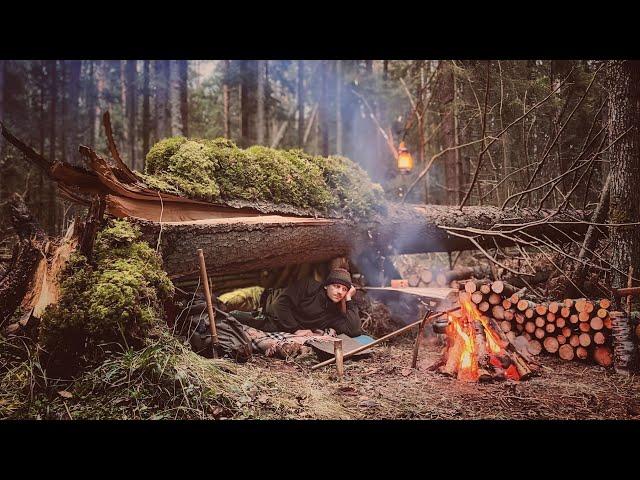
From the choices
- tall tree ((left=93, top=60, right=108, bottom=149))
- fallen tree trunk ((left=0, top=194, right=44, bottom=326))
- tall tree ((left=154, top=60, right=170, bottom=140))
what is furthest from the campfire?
tall tree ((left=93, top=60, right=108, bottom=149))

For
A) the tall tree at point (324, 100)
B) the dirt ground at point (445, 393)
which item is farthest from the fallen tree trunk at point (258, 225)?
the tall tree at point (324, 100)

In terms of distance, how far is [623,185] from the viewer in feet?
12.3

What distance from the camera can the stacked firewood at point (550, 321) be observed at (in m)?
3.52

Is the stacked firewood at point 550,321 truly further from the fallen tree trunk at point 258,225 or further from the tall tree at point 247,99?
the tall tree at point 247,99

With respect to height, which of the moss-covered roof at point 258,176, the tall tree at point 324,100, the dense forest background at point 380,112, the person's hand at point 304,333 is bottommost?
the person's hand at point 304,333

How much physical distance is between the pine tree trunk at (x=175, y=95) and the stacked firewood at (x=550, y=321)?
29.0 ft

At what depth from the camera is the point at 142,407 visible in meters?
2.54

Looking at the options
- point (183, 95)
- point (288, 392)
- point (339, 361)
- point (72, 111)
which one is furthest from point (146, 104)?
point (288, 392)

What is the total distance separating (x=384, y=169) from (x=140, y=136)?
9822mm

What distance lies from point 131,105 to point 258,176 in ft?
33.1

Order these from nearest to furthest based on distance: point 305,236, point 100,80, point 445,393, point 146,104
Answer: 1. point 445,393
2. point 305,236
3. point 146,104
4. point 100,80

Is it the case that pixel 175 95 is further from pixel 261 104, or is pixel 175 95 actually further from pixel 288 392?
pixel 288 392

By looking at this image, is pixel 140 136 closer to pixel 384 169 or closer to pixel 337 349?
pixel 384 169
